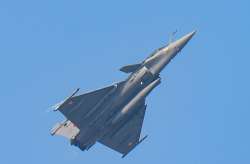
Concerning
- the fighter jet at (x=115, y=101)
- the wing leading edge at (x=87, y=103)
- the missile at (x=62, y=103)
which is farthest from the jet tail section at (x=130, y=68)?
the missile at (x=62, y=103)

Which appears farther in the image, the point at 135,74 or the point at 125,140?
the point at 125,140

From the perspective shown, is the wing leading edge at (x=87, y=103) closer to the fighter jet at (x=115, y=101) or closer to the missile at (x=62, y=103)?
the fighter jet at (x=115, y=101)

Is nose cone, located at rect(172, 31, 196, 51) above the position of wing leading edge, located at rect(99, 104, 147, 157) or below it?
above

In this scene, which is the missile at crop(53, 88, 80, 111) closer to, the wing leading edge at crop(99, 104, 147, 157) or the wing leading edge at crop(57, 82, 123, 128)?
the wing leading edge at crop(57, 82, 123, 128)

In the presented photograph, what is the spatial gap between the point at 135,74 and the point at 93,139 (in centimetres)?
797

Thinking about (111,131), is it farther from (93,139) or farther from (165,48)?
(165,48)

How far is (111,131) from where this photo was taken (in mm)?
83125

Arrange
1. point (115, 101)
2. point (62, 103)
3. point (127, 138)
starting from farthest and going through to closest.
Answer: point (127, 138) < point (115, 101) < point (62, 103)

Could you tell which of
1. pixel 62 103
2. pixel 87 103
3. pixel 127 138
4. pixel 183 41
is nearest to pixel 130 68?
pixel 87 103

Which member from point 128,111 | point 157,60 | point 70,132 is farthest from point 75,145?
point 157,60

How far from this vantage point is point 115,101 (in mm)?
81062

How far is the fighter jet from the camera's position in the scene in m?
80.9

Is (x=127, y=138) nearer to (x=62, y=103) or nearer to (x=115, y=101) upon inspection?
(x=115, y=101)

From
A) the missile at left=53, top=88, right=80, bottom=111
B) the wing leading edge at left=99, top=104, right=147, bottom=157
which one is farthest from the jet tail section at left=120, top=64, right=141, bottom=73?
the wing leading edge at left=99, top=104, right=147, bottom=157
